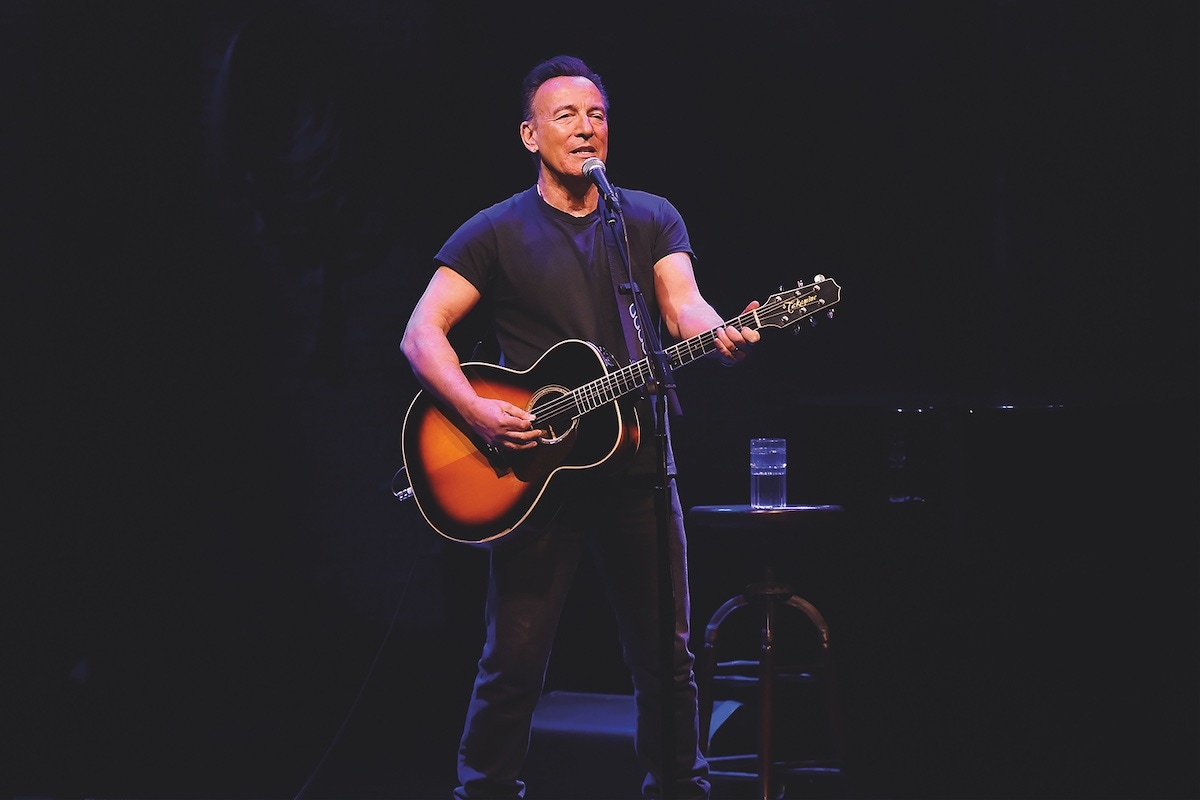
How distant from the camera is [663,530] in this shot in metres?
2.35

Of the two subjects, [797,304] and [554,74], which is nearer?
[797,304]

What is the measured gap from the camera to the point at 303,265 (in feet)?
15.1

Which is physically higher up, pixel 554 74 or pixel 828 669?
pixel 554 74

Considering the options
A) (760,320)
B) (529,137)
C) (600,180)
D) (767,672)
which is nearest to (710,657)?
(767,672)

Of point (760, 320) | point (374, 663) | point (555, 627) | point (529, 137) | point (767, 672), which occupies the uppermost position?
point (529, 137)

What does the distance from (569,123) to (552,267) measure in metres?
0.35

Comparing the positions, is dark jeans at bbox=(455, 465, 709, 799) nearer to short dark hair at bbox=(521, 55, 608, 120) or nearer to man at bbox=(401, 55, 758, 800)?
man at bbox=(401, 55, 758, 800)

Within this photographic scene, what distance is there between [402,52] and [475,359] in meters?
2.01

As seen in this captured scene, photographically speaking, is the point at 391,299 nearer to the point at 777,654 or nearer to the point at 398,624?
the point at 398,624

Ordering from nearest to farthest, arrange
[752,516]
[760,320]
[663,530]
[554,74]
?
[663,530] → [760,320] → [554,74] → [752,516]

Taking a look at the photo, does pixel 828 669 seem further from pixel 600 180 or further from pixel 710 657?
pixel 600 180

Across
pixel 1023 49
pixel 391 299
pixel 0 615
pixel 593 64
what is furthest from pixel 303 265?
pixel 1023 49

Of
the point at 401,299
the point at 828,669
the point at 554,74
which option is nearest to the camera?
the point at 554,74

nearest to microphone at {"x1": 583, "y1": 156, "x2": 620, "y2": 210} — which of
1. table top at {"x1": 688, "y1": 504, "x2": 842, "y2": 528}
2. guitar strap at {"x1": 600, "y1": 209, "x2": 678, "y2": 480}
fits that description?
guitar strap at {"x1": 600, "y1": 209, "x2": 678, "y2": 480}
